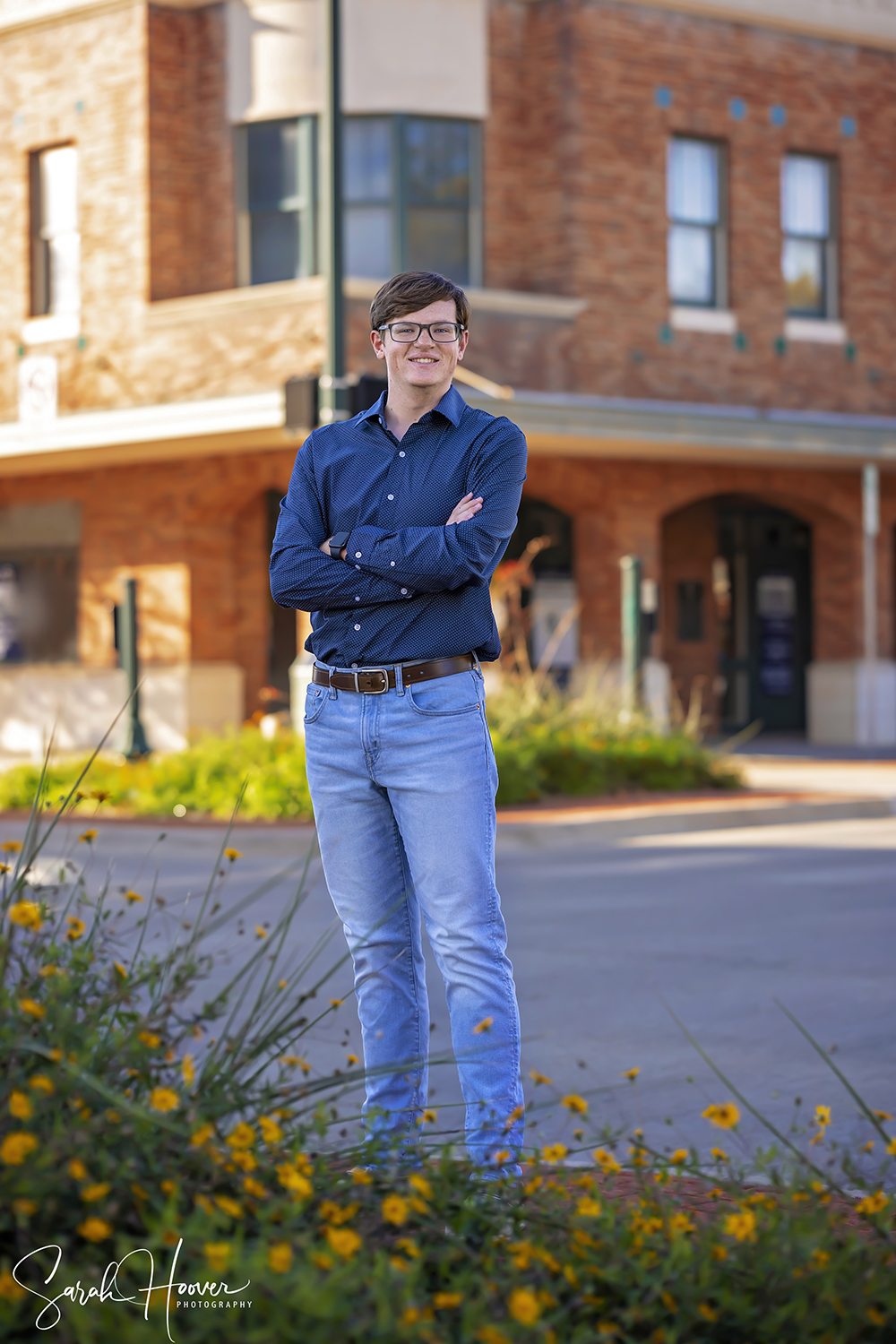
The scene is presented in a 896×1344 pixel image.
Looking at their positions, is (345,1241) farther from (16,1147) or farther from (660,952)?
(660,952)

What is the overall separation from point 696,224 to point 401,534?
60.9ft

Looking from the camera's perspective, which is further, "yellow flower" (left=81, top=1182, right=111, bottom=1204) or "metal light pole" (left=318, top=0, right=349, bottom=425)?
"metal light pole" (left=318, top=0, right=349, bottom=425)

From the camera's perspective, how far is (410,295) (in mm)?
3826

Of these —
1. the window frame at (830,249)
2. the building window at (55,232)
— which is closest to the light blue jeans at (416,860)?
the building window at (55,232)

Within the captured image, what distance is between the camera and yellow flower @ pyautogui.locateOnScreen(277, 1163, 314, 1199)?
2582 millimetres

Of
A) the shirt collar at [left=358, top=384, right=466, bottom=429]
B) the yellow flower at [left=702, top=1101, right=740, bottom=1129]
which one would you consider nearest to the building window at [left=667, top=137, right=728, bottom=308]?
the shirt collar at [left=358, top=384, right=466, bottom=429]

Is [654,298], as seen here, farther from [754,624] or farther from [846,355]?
[754,624]

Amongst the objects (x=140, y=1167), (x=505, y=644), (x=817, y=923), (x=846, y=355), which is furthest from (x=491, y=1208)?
(x=846, y=355)

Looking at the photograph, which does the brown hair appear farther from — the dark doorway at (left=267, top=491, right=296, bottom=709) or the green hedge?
the dark doorway at (left=267, top=491, right=296, bottom=709)

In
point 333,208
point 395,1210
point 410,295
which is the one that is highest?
point 333,208

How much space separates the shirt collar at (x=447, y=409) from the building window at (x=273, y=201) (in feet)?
53.9

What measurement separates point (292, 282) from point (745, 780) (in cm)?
794

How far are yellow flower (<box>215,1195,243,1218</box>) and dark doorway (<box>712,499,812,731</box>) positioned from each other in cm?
2222

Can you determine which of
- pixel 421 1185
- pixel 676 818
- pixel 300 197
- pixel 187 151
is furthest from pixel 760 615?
pixel 421 1185
